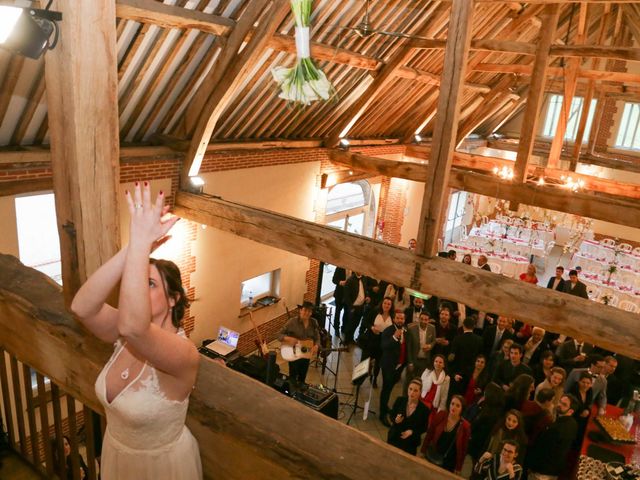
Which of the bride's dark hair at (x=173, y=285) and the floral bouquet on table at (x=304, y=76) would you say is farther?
the floral bouquet on table at (x=304, y=76)

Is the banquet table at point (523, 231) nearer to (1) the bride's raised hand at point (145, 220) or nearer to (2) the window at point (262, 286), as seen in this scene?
(2) the window at point (262, 286)

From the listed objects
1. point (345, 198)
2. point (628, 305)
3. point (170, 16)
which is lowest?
point (628, 305)

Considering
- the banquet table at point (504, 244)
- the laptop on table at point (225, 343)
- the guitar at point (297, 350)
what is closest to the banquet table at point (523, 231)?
the banquet table at point (504, 244)

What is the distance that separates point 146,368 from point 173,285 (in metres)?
0.30

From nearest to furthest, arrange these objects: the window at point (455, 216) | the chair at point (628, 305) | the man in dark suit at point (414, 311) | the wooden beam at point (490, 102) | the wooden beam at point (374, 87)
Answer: the man in dark suit at point (414, 311) → the wooden beam at point (374, 87) → the chair at point (628, 305) → the wooden beam at point (490, 102) → the window at point (455, 216)

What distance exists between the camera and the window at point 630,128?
15.7m

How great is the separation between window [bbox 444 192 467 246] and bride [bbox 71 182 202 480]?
16257mm

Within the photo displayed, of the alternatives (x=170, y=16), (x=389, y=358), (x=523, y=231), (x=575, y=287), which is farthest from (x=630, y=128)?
(x=170, y=16)

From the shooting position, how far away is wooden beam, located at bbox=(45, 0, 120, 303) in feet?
6.50

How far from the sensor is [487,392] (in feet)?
18.2

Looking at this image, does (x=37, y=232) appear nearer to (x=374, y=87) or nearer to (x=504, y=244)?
(x=374, y=87)

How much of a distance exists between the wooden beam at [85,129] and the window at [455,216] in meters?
15.9

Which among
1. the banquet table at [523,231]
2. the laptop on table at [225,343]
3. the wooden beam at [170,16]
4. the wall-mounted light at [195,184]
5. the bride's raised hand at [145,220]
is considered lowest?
the laptop on table at [225,343]

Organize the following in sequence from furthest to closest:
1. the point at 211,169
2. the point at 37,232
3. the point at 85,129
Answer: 1. the point at 211,169
2. the point at 37,232
3. the point at 85,129
